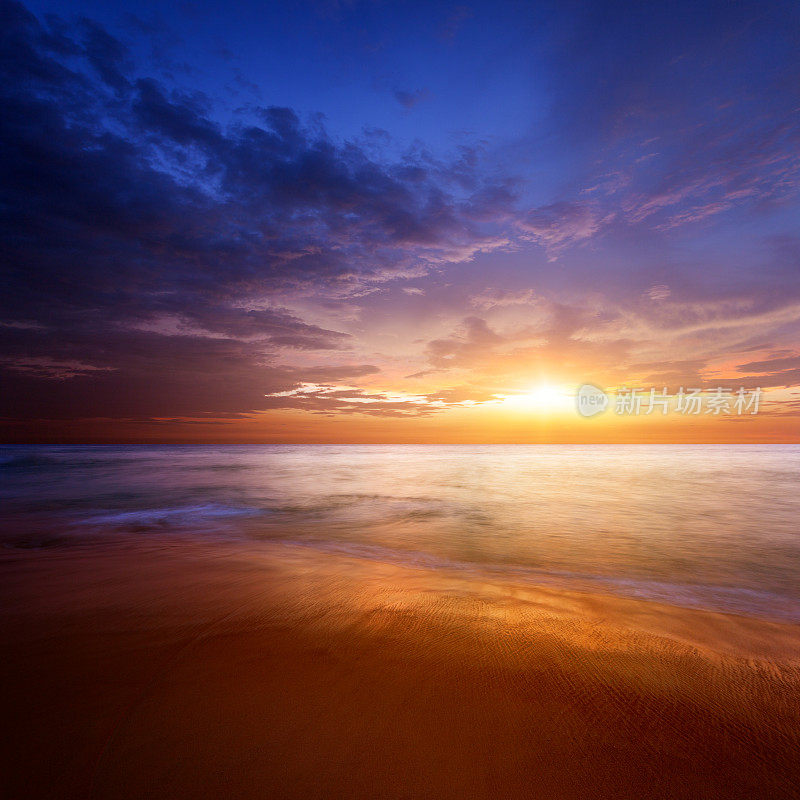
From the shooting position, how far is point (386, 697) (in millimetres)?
2635

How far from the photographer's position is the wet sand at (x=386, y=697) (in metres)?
2.03

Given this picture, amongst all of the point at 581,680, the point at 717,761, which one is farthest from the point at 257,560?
the point at 717,761

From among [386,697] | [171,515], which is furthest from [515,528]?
[171,515]

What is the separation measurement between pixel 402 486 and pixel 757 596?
1589 cm

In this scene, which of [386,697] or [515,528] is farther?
[515,528]

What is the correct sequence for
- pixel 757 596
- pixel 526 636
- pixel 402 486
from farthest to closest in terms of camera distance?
pixel 402 486, pixel 757 596, pixel 526 636

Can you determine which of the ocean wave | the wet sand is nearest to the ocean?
the ocean wave

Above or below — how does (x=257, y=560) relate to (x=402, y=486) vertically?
above

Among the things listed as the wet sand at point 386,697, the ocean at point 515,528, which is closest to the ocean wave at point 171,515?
the ocean at point 515,528

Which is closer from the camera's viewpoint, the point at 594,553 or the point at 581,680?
the point at 581,680

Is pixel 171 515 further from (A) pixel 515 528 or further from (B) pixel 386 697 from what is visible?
(B) pixel 386 697

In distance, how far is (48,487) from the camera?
63.4 ft

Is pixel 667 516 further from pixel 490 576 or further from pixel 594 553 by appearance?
pixel 490 576

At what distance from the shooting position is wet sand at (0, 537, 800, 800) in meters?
2.03
